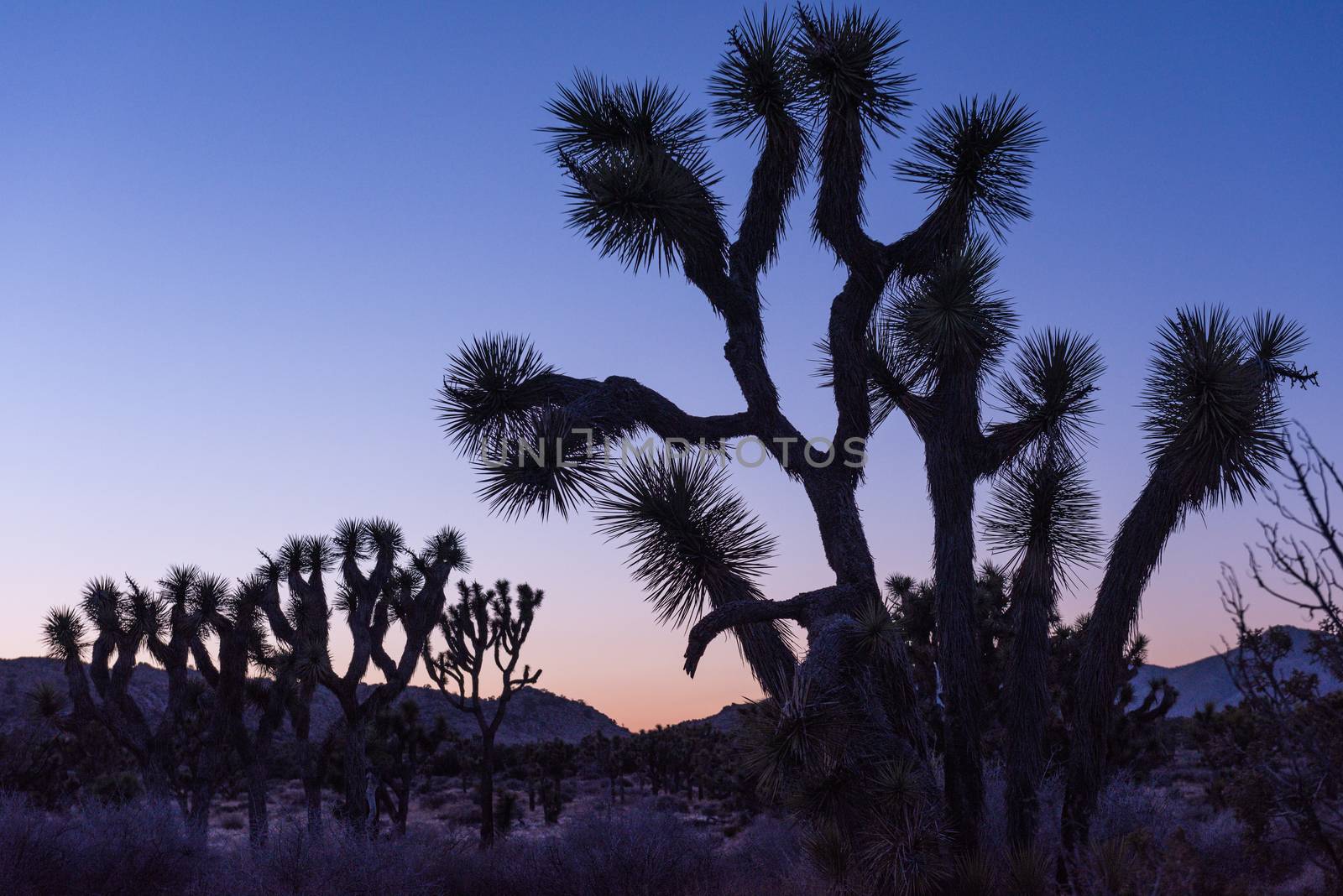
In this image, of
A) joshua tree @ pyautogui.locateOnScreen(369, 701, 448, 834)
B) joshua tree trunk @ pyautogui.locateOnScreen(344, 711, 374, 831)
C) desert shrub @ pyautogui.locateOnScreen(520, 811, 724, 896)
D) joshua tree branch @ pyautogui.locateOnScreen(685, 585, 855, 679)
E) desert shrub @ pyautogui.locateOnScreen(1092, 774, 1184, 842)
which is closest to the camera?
joshua tree branch @ pyautogui.locateOnScreen(685, 585, 855, 679)

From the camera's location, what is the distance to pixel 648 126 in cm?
993

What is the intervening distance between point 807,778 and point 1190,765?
96.3ft

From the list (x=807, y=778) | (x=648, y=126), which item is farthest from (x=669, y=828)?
(x=648, y=126)

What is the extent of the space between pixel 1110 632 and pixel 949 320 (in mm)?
3640

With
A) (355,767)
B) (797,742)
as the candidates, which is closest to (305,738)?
(355,767)

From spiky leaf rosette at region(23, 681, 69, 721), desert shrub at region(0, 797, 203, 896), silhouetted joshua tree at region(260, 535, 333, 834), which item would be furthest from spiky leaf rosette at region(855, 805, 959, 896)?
spiky leaf rosette at region(23, 681, 69, 721)

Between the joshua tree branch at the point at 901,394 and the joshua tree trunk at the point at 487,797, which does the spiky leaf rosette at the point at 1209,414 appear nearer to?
the joshua tree branch at the point at 901,394

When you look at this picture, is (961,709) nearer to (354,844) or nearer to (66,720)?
(354,844)

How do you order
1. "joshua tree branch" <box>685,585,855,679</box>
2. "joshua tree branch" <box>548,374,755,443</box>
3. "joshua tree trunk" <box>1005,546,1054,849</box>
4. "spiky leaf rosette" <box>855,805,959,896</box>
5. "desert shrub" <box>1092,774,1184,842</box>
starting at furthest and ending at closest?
"desert shrub" <box>1092,774,1184,842</box>
"joshua tree trunk" <box>1005,546,1054,849</box>
"joshua tree branch" <box>548,374,755,443</box>
"joshua tree branch" <box>685,585,855,679</box>
"spiky leaf rosette" <box>855,805,959,896</box>

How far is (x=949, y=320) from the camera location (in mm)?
9023

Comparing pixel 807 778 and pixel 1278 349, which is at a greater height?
pixel 1278 349

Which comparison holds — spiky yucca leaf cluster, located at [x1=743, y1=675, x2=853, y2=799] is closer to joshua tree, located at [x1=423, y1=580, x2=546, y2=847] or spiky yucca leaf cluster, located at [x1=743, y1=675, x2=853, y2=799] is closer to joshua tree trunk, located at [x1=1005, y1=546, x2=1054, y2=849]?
joshua tree trunk, located at [x1=1005, y1=546, x2=1054, y2=849]

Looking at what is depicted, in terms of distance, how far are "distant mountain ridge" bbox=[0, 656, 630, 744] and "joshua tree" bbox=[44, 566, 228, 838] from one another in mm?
18347

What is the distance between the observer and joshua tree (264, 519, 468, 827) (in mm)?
19703
